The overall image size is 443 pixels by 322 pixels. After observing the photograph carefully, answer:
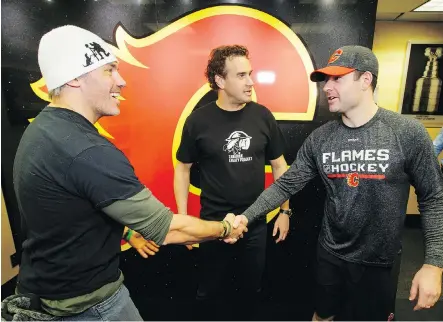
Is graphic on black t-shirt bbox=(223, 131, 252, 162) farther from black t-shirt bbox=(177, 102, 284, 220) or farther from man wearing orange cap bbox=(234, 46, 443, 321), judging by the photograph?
man wearing orange cap bbox=(234, 46, 443, 321)

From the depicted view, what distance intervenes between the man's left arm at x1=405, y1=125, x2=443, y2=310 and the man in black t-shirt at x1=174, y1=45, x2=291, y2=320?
0.95 meters

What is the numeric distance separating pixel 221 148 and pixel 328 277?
1.04 meters

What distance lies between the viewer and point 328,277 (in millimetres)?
1798

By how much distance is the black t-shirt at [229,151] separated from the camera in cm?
216

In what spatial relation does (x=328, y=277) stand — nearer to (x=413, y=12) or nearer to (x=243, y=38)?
(x=243, y=38)

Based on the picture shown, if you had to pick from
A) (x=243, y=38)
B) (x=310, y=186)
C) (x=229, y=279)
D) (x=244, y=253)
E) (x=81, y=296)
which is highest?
(x=243, y=38)

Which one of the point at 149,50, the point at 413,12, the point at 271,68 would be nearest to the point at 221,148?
the point at 271,68

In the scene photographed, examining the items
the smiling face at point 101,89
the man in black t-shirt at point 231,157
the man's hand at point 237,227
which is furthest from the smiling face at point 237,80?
the smiling face at point 101,89

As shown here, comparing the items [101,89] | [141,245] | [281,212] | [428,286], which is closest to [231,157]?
[281,212]

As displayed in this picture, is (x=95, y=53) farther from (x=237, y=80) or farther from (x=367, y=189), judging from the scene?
(x=367, y=189)

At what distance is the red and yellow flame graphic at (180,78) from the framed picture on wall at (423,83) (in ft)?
9.99

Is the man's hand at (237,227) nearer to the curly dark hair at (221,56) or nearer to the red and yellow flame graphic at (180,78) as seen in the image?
the red and yellow flame graphic at (180,78)

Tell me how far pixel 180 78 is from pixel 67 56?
1.21 metres

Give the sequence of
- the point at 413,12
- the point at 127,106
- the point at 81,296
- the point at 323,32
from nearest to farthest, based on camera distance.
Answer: the point at 81,296 → the point at 323,32 → the point at 127,106 → the point at 413,12
